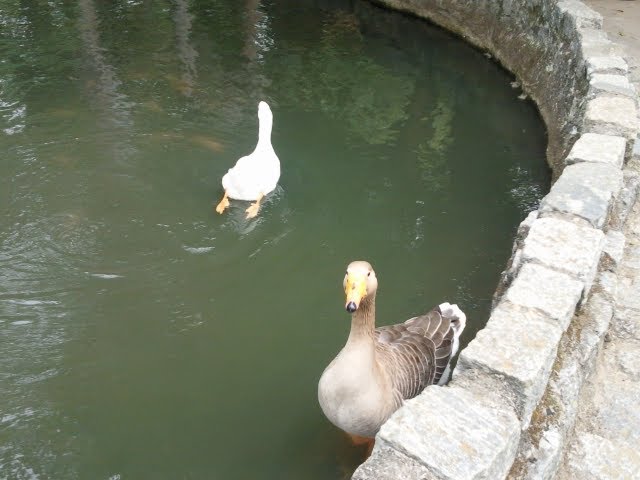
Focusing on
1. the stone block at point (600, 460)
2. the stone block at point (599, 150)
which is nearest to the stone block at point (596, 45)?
the stone block at point (599, 150)

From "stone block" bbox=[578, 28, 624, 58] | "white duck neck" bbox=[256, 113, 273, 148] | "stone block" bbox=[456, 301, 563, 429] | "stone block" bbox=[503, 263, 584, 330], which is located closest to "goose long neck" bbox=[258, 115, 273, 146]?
"white duck neck" bbox=[256, 113, 273, 148]

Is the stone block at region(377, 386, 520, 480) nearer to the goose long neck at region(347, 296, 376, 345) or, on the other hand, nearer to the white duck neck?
the goose long neck at region(347, 296, 376, 345)

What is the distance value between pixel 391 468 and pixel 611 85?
5.01m

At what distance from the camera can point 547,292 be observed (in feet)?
11.6

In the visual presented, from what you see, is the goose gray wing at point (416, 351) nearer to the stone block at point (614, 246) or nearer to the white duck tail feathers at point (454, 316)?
the white duck tail feathers at point (454, 316)

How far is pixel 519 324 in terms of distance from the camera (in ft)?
10.9

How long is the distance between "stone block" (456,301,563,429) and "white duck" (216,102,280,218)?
3451 mm

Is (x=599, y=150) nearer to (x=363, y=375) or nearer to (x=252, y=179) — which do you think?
(x=363, y=375)

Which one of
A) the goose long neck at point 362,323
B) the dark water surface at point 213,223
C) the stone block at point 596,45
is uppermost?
the stone block at point 596,45

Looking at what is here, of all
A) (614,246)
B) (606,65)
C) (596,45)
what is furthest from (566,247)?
(596,45)

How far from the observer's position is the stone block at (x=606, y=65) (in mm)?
6789

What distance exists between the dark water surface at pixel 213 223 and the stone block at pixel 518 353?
135 cm

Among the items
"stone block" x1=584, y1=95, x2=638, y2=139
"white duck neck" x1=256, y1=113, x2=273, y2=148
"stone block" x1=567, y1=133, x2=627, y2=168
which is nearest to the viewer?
"stone block" x1=567, y1=133, x2=627, y2=168

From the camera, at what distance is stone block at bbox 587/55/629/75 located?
6789 millimetres
